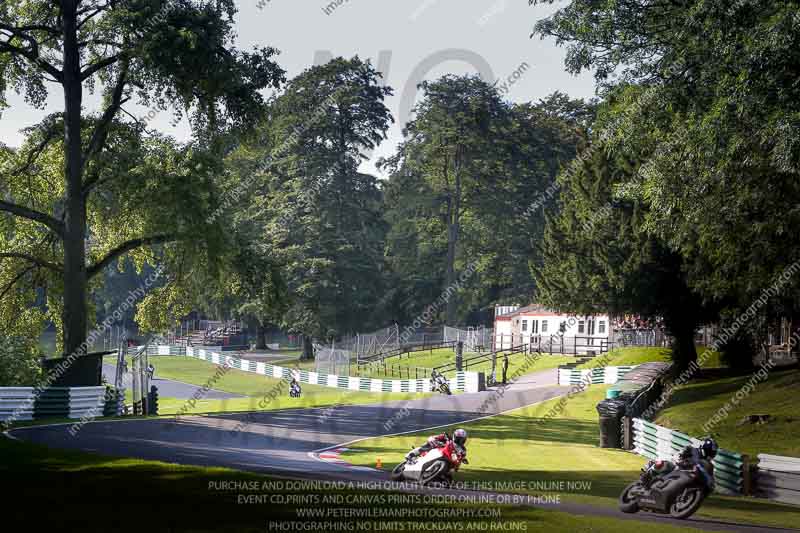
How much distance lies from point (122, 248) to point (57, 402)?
7.74 meters

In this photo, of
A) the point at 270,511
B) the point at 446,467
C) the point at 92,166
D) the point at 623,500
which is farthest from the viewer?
the point at 92,166

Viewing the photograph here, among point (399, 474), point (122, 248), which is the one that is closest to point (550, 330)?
point (122, 248)

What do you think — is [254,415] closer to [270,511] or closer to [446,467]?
[446,467]

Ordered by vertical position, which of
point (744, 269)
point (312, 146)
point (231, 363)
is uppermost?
point (312, 146)

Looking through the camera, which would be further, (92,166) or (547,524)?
(92,166)

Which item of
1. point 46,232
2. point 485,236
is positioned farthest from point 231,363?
point 46,232

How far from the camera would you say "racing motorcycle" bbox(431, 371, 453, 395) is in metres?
47.3

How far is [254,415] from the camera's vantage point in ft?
105

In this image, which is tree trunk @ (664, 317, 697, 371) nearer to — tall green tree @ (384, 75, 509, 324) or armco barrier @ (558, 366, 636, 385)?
armco barrier @ (558, 366, 636, 385)

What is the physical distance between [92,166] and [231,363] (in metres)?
48.2

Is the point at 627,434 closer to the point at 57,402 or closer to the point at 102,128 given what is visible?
the point at 57,402

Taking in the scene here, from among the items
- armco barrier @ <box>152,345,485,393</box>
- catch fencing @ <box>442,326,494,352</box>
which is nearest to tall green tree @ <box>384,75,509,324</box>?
catch fencing @ <box>442,326,494,352</box>

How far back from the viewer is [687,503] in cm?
1377

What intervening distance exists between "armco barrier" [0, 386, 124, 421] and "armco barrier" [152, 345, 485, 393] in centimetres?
2421
